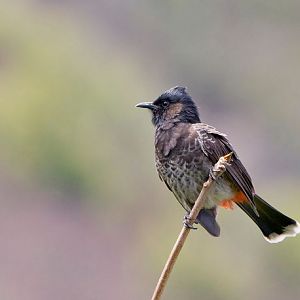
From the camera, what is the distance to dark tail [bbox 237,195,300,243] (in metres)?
6.08

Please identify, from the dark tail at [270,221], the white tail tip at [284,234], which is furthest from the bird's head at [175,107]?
the white tail tip at [284,234]

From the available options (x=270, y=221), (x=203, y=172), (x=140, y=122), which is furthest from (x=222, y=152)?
(x=140, y=122)

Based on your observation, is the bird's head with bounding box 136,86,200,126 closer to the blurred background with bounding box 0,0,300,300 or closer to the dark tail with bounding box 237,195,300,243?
the dark tail with bounding box 237,195,300,243

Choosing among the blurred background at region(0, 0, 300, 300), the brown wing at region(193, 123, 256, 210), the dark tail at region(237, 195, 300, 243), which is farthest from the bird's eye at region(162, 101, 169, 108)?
the blurred background at region(0, 0, 300, 300)

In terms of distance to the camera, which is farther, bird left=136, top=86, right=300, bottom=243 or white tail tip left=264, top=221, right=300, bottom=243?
white tail tip left=264, top=221, right=300, bottom=243

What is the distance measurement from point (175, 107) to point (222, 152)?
46 centimetres

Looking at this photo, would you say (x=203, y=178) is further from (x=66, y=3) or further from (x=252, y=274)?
(x=66, y=3)

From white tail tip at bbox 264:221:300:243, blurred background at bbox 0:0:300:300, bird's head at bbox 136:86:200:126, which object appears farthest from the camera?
blurred background at bbox 0:0:300:300

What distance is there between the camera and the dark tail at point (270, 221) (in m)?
6.08

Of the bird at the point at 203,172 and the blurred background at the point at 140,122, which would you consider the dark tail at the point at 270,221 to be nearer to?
the bird at the point at 203,172

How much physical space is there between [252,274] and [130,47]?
14.1m

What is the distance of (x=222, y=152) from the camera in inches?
235

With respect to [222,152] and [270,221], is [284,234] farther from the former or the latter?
[222,152]

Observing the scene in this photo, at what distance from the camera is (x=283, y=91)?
35375mm
